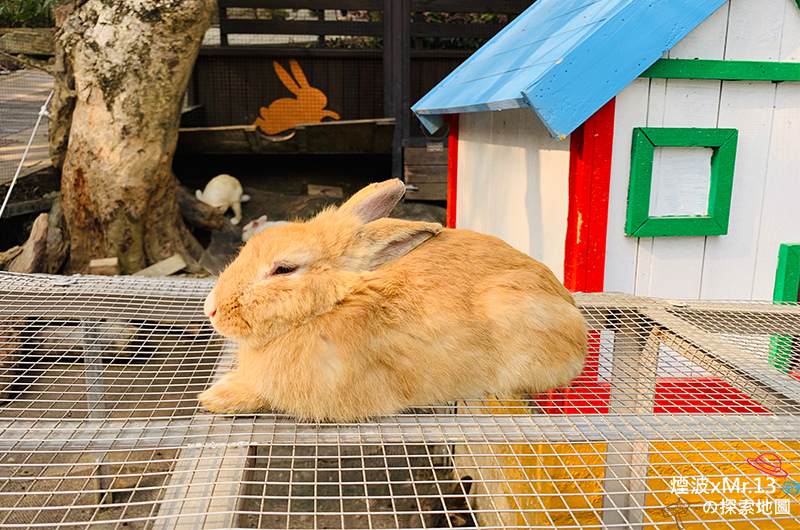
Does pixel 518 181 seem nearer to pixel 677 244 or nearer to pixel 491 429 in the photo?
pixel 677 244

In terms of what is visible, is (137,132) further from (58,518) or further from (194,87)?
(58,518)

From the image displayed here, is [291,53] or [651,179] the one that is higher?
[291,53]

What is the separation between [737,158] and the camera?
2537 millimetres

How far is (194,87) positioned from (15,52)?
2.01m

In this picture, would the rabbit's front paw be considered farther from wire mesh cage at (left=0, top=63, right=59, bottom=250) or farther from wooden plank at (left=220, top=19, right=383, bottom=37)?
wooden plank at (left=220, top=19, right=383, bottom=37)

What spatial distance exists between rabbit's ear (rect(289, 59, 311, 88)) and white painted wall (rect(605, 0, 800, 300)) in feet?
20.9

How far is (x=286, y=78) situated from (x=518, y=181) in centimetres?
590

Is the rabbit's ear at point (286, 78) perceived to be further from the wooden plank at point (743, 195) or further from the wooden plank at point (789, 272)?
the wooden plank at point (789, 272)

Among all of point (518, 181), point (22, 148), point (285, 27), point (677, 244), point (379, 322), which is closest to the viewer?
point (379, 322)

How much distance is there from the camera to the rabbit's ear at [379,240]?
5.40 ft

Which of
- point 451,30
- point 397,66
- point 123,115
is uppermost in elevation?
point 451,30

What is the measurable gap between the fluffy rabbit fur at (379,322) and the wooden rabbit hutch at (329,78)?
6.16 metres

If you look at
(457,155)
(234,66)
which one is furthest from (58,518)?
(234,66)

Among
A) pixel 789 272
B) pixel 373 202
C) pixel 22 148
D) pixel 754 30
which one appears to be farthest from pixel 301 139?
pixel 373 202
